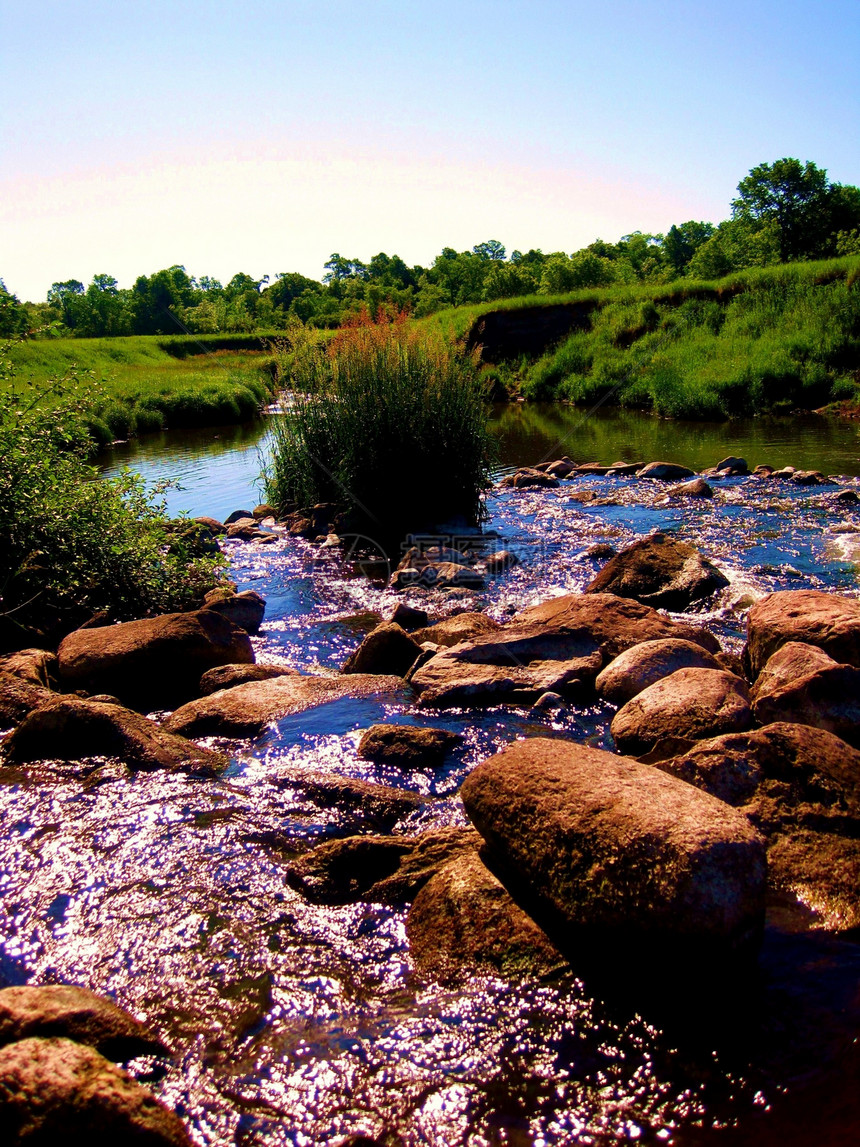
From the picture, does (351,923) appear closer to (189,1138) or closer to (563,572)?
(189,1138)

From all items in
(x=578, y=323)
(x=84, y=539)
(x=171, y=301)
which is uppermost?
(x=171, y=301)

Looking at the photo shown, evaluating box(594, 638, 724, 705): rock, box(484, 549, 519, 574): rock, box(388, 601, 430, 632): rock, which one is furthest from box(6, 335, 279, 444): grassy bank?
box(594, 638, 724, 705): rock

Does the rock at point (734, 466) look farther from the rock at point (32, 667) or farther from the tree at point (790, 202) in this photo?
the tree at point (790, 202)

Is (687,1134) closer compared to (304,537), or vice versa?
(687,1134)

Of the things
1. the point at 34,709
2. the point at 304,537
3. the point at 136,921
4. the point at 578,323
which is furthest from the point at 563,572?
the point at 578,323

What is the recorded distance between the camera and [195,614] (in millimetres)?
7762

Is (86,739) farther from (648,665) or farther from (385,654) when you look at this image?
(648,665)

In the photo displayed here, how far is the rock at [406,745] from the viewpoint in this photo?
5730mm

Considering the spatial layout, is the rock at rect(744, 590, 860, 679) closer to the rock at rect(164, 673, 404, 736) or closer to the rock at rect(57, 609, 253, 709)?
the rock at rect(164, 673, 404, 736)

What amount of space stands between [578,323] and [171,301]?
6736 cm

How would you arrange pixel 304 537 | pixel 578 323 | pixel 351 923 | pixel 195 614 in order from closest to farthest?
1. pixel 351 923
2. pixel 195 614
3. pixel 304 537
4. pixel 578 323

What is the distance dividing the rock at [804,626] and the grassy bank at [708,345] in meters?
14.5

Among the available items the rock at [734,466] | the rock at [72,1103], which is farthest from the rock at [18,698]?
the rock at [734,466]

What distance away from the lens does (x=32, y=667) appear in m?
7.18
